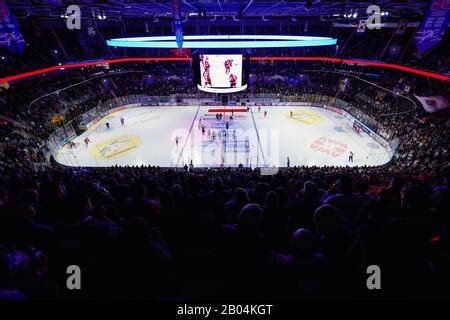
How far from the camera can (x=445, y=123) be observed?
720 inches

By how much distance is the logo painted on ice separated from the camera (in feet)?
73.2

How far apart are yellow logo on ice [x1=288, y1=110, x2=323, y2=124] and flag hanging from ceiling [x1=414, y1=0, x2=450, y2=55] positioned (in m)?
15.5

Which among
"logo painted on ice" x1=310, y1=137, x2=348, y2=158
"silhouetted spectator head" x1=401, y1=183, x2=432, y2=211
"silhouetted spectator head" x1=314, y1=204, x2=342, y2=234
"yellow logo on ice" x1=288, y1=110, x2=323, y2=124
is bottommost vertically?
"silhouetted spectator head" x1=314, y1=204, x2=342, y2=234

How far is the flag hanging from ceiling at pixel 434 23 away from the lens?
1268 centimetres

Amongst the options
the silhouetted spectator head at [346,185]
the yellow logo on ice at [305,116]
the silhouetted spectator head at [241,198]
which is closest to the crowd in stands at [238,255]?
the silhouetted spectator head at [346,185]

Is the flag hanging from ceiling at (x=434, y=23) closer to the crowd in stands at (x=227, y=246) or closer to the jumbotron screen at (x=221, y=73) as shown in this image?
the jumbotron screen at (x=221, y=73)

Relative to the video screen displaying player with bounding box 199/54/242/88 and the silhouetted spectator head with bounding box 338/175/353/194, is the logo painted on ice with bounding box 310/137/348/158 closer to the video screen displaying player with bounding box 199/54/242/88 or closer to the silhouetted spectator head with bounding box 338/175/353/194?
the video screen displaying player with bounding box 199/54/242/88

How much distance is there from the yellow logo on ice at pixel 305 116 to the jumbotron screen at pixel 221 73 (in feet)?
38.6

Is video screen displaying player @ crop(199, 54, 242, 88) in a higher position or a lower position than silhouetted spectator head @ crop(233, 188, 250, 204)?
higher

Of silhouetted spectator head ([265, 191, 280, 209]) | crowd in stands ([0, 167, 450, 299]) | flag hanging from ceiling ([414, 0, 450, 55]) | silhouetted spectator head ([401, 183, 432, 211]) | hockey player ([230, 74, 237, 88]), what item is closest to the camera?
crowd in stands ([0, 167, 450, 299])

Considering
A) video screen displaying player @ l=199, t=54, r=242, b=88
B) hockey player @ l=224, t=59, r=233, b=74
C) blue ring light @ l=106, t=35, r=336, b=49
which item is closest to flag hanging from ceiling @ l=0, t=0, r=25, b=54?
blue ring light @ l=106, t=35, r=336, b=49

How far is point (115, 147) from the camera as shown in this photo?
23.7 metres

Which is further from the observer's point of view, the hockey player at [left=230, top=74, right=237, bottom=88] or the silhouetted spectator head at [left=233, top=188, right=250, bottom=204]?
the hockey player at [left=230, top=74, right=237, bottom=88]

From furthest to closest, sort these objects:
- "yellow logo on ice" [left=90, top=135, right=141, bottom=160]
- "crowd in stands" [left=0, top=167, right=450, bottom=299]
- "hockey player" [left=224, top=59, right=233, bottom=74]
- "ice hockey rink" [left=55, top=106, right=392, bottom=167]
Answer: "yellow logo on ice" [left=90, top=135, right=141, bottom=160] < "hockey player" [left=224, top=59, right=233, bottom=74] < "ice hockey rink" [left=55, top=106, right=392, bottom=167] < "crowd in stands" [left=0, top=167, right=450, bottom=299]
